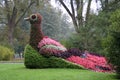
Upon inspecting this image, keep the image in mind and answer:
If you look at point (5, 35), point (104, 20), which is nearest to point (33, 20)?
point (104, 20)

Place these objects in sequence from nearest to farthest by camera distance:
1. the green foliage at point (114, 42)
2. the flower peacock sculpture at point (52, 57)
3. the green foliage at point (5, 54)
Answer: the green foliage at point (114, 42)
the flower peacock sculpture at point (52, 57)
the green foliage at point (5, 54)

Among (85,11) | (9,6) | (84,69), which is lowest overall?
(84,69)

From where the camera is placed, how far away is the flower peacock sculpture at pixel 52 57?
54.4 feet

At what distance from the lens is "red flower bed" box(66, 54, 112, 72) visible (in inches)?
639

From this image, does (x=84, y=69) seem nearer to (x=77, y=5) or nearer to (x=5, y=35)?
(x=77, y=5)

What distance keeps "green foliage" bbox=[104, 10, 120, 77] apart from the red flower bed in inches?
193

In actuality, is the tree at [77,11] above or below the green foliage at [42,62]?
above

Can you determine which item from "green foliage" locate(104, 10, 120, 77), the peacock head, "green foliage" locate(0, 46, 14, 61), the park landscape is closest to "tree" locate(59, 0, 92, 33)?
the park landscape

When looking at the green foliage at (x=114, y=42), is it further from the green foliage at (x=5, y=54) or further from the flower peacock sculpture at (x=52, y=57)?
the green foliage at (x=5, y=54)

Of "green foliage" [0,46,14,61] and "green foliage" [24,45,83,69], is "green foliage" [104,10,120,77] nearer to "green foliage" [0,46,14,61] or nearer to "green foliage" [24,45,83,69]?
"green foliage" [24,45,83,69]

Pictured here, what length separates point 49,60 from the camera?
1681 cm

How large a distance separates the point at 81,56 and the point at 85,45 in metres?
10.3

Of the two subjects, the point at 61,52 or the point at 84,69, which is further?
the point at 61,52

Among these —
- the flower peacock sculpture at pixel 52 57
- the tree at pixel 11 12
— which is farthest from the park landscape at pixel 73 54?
the tree at pixel 11 12
